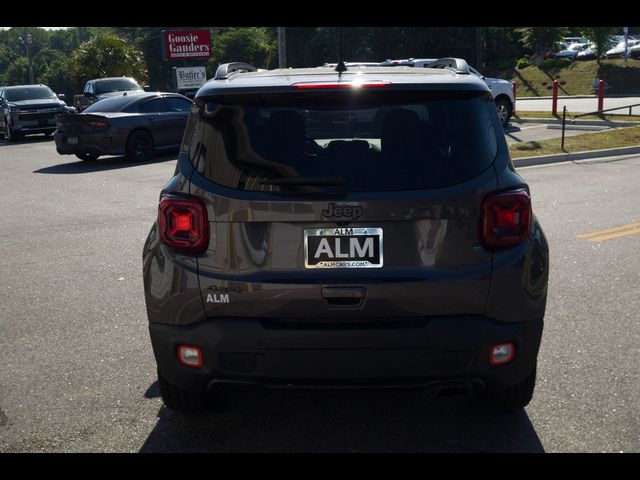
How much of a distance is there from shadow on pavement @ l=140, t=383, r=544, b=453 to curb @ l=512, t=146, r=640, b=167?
465 inches

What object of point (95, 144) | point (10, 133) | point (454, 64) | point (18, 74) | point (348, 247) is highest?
point (454, 64)

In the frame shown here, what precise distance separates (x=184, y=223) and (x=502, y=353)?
1572 millimetres

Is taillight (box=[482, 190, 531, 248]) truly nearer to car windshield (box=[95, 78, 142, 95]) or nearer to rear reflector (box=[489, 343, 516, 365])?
rear reflector (box=[489, 343, 516, 365])

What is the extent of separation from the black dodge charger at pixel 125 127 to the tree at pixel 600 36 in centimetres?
3495

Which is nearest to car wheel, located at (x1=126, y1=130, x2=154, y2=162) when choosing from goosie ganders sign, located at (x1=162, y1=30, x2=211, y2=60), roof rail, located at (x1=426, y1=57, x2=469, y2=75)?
roof rail, located at (x1=426, y1=57, x2=469, y2=75)

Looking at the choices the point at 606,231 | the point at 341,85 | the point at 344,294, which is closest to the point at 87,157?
the point at 606,231

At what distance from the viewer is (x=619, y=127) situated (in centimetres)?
2186

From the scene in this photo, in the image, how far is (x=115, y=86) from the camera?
30250mm

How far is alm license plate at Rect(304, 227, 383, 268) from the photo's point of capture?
12.0ft

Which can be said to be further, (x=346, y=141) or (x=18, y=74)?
(x=18, y=74)

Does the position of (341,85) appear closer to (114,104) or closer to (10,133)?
(114,104)

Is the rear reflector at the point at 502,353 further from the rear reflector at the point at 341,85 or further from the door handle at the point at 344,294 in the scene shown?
the rear reflector at the point at 341,85

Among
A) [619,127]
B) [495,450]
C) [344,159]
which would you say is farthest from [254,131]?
[619,127]

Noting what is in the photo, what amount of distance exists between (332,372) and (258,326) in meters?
0.39
